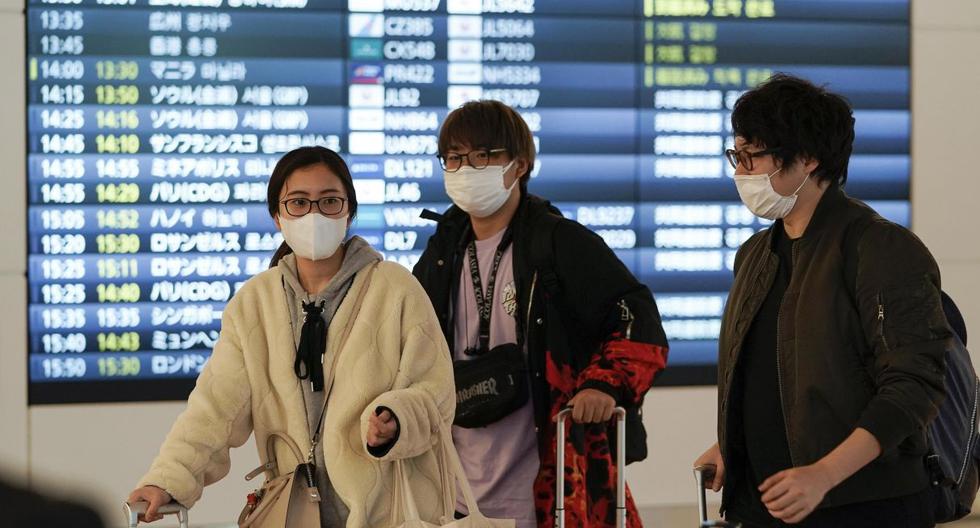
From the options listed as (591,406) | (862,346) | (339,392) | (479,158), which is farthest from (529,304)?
(862,346)

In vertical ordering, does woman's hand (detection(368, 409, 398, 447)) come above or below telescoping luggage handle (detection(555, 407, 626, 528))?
above

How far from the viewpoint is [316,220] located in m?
2.72

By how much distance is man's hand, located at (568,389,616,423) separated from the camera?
309 centimetres

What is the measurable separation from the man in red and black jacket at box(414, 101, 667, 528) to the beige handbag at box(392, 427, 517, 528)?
0.56 meters

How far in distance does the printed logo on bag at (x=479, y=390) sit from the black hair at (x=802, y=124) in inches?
37.3

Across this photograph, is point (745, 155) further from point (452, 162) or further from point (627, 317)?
point (452, 162)

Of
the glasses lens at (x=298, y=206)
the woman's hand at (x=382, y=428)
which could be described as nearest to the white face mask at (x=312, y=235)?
the glasses lens at (x=298, y=206)

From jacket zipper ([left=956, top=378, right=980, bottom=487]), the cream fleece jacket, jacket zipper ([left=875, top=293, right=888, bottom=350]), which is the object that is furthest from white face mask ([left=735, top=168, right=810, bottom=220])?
the cream fleece jacket

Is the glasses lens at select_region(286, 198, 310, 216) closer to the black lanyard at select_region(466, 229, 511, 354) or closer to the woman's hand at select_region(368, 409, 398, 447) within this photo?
the woman's hand at select_region(368, 409, 398, 447)

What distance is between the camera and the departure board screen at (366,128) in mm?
5195

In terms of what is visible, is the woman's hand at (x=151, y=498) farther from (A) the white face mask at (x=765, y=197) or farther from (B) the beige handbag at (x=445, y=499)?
(A) the white face mask at (x=765, y=197)

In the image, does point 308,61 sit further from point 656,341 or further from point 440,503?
point 440,503

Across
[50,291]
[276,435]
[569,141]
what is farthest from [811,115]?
[50,291]

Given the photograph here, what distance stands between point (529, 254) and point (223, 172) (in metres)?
2.33
